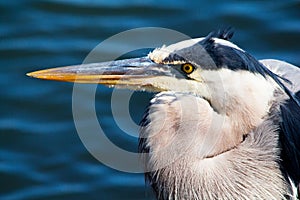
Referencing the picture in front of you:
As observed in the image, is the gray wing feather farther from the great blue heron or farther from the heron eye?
the heron eye

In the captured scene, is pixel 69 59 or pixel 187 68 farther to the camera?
pixel 69 59

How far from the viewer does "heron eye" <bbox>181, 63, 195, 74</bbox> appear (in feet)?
9.40

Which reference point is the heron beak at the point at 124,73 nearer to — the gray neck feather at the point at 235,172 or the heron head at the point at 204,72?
the heron head at the point at 204,72

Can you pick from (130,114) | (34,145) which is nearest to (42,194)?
(34,145)

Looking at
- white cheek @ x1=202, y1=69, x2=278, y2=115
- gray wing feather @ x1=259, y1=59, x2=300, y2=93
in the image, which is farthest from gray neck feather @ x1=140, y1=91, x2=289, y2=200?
gray wing feather @ x1=259, y1=59, x2=300, y2=93

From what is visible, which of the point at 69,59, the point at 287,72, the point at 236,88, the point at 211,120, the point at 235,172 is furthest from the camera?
the point at 69,59

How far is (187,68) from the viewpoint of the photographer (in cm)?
288

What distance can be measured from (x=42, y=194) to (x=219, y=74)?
1588 mm

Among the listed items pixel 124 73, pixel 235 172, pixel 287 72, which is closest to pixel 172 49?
pixel 124 73

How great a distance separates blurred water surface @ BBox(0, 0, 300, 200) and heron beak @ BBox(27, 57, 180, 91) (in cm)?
96

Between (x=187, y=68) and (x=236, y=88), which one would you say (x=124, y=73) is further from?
(x=236, y=88)

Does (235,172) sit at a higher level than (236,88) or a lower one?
lower

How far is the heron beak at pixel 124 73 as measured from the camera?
2951 millimetres

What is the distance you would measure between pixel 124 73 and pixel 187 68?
0.88 feet
